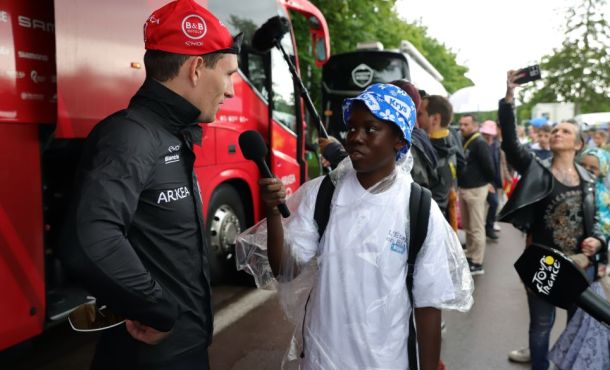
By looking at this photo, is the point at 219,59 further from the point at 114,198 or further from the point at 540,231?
the point at 540,231

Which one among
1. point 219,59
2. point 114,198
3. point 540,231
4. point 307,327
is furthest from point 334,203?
point 540,231

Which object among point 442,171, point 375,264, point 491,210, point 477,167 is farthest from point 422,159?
point 491,210

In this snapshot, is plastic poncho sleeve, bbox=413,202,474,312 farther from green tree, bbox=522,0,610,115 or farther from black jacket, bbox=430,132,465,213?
green tree, bbox=522,0,610,115

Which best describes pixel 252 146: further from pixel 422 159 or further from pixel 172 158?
pixel 422 159

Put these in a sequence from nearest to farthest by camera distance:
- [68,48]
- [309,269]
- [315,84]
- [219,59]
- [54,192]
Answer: [219,59] → [309,269] → [68,48] → [54,192] → [315,84]

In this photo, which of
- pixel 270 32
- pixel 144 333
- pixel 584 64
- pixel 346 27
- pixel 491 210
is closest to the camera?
pixel 144 333

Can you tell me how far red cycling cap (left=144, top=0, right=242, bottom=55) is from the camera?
1692 mm

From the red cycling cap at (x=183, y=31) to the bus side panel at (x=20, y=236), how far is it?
5.24 ft

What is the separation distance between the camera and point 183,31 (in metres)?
1.70

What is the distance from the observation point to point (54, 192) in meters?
3.99

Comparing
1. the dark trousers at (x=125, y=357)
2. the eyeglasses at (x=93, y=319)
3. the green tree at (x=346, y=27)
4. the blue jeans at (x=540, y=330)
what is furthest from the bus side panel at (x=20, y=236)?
the green tree at (x=346, y=27)

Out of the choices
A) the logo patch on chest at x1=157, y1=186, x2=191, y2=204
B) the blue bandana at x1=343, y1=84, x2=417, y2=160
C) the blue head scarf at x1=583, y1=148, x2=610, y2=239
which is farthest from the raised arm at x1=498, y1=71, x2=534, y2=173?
the logo patch on chest at x1=157, y1=186, x2=191, y2=204

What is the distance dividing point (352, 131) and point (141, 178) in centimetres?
81

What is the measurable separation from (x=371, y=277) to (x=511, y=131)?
197 cm
